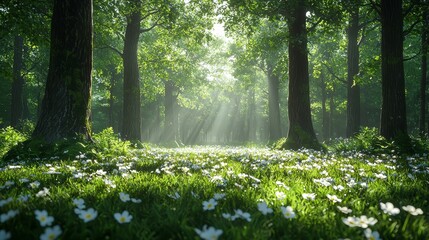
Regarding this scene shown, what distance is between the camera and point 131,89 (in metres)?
15.1

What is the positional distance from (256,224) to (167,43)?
19162 millimetres

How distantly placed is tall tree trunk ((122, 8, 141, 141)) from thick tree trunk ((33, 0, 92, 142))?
282 inches

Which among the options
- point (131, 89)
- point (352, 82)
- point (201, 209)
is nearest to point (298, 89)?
point (131, 89)

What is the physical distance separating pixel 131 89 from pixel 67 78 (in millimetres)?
7686

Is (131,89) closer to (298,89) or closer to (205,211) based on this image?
(298,89)

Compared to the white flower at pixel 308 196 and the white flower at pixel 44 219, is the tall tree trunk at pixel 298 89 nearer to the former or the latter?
the white flower at pixel 308 196

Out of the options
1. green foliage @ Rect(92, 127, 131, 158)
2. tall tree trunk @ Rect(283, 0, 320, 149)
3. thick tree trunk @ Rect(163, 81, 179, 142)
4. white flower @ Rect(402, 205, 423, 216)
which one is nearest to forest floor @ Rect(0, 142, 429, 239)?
white flower @ Rect(402, 205, 423, 216)

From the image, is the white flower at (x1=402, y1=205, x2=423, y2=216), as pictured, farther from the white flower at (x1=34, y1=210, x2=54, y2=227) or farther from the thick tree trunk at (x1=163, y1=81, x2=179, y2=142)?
the thick tree trunk at (x1=163, y1=81, x2=179, y2=142)

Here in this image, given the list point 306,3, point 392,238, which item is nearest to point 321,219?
point 392,238

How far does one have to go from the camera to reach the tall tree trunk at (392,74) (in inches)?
406

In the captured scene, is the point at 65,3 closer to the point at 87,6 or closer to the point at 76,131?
the point at 87,6

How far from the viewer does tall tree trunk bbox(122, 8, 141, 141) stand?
15055 millimetres

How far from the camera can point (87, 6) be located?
780 cm

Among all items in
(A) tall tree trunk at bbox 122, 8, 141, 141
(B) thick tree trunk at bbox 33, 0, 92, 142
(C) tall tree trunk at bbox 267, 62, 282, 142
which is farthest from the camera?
(C) tall tree trunk at bbox 267, 62, 282, 142
